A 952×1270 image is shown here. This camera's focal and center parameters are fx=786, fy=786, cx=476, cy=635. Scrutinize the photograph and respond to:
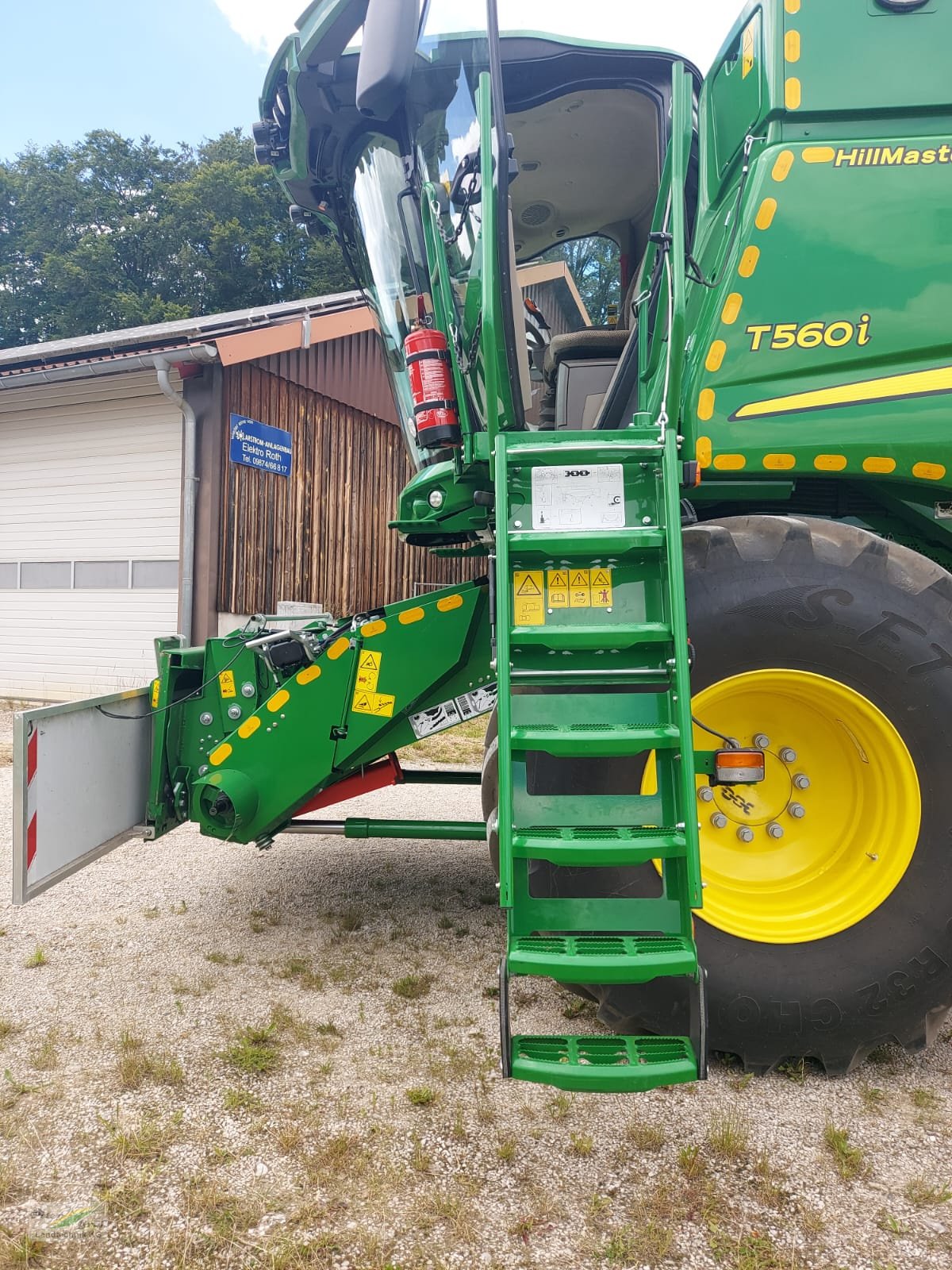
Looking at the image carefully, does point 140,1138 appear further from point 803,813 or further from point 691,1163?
point 803,813

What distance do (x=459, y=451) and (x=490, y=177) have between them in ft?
2.89

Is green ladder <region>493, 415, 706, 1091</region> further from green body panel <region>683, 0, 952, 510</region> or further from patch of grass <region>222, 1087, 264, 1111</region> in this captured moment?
patch of grass <region>222, 1087, 264, 1111</region>

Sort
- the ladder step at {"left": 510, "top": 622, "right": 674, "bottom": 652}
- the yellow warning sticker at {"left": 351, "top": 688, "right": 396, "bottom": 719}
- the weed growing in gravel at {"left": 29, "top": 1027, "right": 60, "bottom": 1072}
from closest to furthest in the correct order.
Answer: the ladder step at {"left": 510, "top": 622, "right": 674, "bottom": 652}, the weed growing in gravel at {"left": 29, "top": 1027, "right": 60, "bottom": 1072}, the yellow warning sticker at {"left": 351, "top": 688, "right": 396, "bottom": 719}

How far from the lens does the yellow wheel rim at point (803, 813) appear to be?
231 cm

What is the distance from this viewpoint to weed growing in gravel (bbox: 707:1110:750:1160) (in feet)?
6.35

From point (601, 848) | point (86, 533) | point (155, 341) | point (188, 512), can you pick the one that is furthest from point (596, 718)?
point (86, 533)

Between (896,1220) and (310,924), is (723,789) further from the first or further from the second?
(310,924)

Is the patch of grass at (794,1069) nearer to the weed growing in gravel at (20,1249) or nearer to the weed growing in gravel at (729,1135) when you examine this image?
the weed growing in gravel at (729,1135)

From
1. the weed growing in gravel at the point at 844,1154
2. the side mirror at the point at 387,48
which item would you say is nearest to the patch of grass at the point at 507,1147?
the weed growing in gravel at the point at 844,1154

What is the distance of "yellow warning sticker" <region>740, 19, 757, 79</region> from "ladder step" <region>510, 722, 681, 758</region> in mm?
2227

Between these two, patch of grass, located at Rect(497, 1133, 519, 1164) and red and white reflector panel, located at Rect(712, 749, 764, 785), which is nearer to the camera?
patch of grass, located at Rect(497, 1133, 519, 1164)

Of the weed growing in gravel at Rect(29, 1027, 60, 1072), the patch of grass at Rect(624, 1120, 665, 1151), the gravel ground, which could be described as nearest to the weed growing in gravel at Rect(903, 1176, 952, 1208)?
the gravel ground

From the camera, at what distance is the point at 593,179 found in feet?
12.2

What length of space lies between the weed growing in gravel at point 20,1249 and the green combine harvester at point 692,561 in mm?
1030
